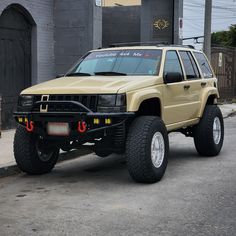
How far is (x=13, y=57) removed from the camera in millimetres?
12516

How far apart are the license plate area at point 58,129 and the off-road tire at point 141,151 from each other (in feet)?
2.66

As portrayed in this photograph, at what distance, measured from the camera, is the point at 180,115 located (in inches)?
333

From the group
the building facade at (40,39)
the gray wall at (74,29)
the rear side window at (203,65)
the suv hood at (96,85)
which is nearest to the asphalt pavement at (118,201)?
the suv hood at (96,85)

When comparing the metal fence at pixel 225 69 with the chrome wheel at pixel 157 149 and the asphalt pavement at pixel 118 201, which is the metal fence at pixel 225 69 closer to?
the asphalt pavement at pixel 118 201

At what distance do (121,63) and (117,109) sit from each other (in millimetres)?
1508

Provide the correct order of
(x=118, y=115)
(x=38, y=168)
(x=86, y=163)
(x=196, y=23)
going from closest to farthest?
1. (x=118, y=115)
2. (x=38, y=168)
3. (x=86, y=163)
4. (x=196, y=23)

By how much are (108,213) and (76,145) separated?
1806 mm

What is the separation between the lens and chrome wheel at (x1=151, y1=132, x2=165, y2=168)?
7285 millimetres

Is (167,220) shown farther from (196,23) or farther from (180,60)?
(196,23)

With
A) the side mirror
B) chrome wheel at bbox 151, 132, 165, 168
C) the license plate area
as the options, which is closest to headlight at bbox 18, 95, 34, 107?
the license plate area

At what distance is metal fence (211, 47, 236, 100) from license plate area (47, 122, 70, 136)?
15430 mm

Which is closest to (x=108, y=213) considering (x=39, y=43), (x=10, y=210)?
(x=10, y=210)

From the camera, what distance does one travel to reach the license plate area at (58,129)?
23.1 ft

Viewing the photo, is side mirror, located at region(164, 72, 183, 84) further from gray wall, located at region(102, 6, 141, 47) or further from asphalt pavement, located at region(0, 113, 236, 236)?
gray wall, located at region(102, 6, 141, 47)
